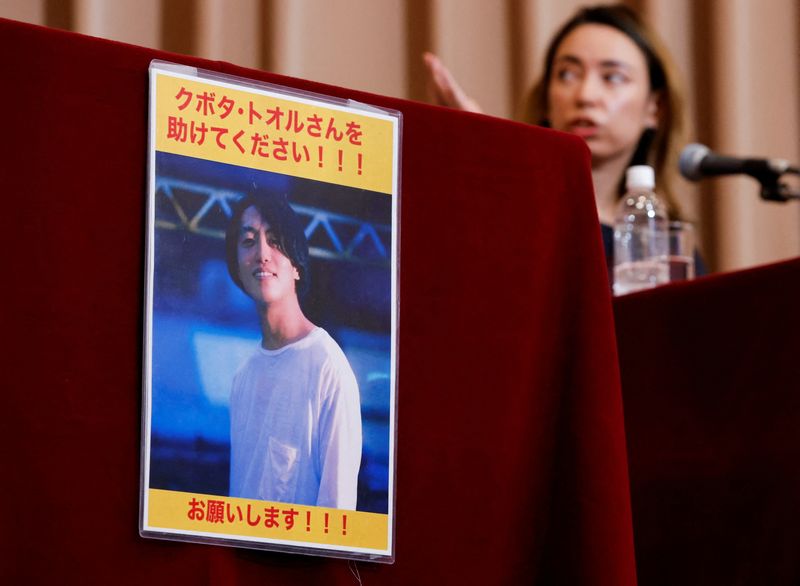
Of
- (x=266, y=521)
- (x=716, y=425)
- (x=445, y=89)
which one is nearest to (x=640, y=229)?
(x=445, y=89)

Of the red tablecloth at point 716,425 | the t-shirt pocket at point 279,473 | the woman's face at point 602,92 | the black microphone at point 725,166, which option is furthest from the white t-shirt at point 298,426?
the woman's face at point 602,92

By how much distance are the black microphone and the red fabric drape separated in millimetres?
552

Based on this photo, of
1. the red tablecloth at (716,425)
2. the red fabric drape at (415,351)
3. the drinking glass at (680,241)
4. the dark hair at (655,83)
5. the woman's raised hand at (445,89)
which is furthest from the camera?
the dark hair at (655,83)

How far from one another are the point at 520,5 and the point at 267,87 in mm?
1821

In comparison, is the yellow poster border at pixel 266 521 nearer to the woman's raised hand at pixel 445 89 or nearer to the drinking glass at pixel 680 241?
the woman's raised hand at pixel 445 89

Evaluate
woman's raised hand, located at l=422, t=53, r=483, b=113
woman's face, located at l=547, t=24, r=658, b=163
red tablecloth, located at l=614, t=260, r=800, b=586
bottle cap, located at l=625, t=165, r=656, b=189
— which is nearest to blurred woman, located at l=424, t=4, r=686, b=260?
woman's face, located at l=547, t=24, r=658, b=163

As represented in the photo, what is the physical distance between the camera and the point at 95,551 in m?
0.64

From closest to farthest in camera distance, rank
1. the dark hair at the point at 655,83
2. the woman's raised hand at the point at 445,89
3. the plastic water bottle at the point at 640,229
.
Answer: the woman's raised hand at the point at 445,89 → the plastic water bottle at the point at 640,229 → the dark hair at the point at 655,83

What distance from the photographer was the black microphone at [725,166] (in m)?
1.32

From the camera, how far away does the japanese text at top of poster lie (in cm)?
67

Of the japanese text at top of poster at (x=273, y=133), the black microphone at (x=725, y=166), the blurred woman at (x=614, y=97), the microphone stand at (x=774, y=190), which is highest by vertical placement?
the blurred woman at (x=614, y=97)

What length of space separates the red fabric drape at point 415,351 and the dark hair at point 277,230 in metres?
0.05

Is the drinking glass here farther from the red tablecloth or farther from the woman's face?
the red tablecloth

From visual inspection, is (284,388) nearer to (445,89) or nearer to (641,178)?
(641,178)
